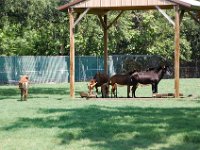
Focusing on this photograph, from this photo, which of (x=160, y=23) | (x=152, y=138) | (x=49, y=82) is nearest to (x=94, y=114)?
(x=152, y=138)

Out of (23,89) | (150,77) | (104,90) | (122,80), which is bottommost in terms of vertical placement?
(104,90)

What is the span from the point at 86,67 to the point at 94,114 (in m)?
29.2

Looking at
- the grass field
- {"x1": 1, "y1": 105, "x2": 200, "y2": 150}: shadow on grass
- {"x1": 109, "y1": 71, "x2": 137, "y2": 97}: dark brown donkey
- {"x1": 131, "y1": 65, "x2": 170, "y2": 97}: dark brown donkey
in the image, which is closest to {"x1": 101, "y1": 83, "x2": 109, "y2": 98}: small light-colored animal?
{"x1": 109, "y1": 71, "x2": 137, "y2": 97}: dark brown donkey

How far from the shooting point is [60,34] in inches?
1797

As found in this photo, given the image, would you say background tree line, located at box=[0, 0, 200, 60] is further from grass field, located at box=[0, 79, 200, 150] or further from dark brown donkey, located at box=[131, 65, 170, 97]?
grass field, located at box=[0, 79, 200, 150]

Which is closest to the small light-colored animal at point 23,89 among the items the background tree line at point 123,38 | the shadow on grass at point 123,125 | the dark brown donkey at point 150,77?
the dark brown donkey at point 150,77

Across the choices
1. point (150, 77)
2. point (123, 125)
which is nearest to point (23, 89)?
point (150, 77)

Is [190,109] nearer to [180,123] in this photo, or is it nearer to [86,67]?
[180,123]

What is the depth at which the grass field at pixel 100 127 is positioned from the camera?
10.3 meters

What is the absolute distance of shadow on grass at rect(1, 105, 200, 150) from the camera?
10.6 meters

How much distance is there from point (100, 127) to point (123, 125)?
0.60 metres

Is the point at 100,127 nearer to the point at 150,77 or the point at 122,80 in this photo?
the point at 122,80

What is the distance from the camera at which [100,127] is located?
484 inches

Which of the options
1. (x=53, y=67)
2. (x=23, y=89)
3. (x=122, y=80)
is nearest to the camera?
(x=23, y=89)
